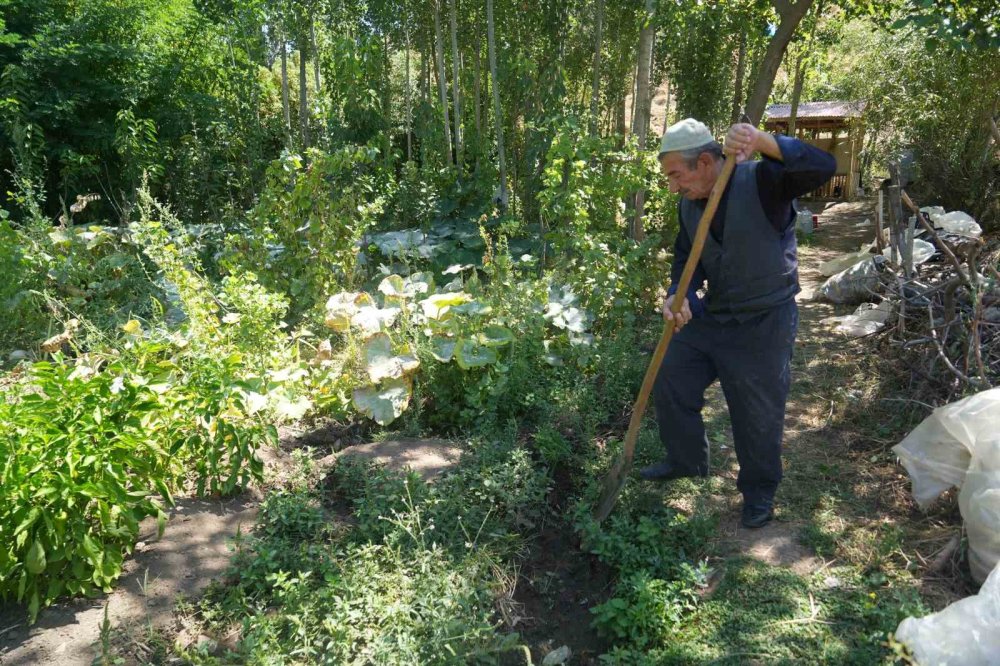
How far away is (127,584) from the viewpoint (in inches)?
105

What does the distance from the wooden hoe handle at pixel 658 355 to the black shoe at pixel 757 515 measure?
1.95ft

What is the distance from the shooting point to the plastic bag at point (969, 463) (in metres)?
2.51

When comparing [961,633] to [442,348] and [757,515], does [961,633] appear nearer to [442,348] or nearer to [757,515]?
[757,515]

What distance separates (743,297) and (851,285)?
422 cm

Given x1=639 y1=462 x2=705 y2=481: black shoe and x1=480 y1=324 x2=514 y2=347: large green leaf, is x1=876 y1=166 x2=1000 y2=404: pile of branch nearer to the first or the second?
x1=639 y1=462 x2=705 y2=481: black shoe

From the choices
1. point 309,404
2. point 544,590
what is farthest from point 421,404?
point 544,590

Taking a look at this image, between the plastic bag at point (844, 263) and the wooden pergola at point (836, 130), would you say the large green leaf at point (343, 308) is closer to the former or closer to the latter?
the plastic bag at point (844, 263)

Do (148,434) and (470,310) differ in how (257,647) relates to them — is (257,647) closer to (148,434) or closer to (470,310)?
(148,434)

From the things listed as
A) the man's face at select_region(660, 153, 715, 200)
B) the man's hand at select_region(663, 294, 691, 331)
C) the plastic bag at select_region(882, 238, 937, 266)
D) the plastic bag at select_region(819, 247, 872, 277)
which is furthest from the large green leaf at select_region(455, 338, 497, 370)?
the plastic bag at select_region(819, 247, 872, 277)

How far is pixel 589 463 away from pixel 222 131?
6.90 metres

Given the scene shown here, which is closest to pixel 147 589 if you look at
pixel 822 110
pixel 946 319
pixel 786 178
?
pixel 786 178

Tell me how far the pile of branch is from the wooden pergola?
12.0 metres

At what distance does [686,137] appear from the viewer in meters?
2.77

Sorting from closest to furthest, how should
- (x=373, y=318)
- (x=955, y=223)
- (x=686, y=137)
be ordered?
(x=686, y=137)
(x=373, y=318)
(x=955, y=223)
